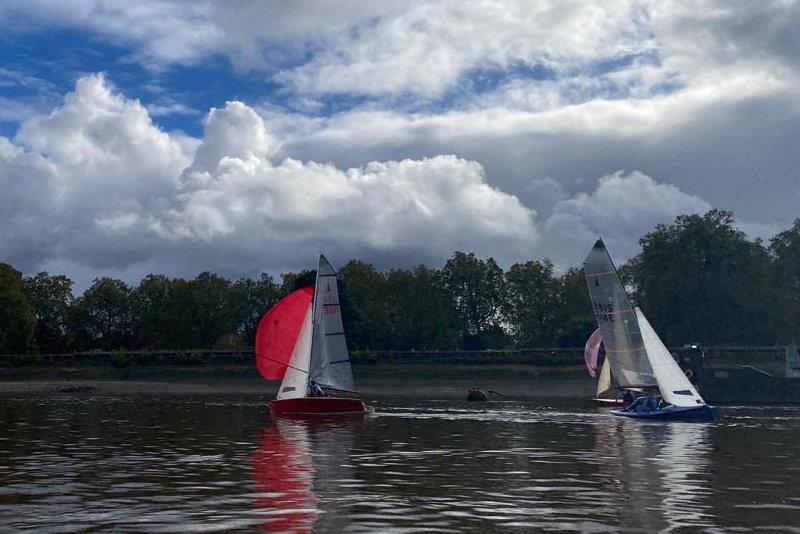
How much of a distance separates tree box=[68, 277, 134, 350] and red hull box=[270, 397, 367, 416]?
→ 111 metres

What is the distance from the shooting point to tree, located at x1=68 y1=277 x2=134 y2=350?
154500 millimetres

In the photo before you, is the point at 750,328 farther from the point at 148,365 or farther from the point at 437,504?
the point at 437,504

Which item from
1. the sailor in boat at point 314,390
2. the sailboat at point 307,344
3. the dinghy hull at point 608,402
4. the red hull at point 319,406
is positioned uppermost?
the sailboat at point 307,344

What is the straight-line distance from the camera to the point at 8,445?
32.2 m

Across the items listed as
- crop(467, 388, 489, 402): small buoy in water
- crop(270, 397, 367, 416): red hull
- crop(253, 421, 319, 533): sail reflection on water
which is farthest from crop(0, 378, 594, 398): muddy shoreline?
crop(253, 421, 319, 533): sail reflection on water

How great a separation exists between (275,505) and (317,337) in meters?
33.4

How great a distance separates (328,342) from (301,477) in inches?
1117

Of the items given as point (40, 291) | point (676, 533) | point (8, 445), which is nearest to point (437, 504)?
point (676, 533)

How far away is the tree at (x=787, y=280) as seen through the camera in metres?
110

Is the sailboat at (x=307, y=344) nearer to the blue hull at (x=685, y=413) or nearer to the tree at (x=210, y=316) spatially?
the blue hull at (x=685, y=413)

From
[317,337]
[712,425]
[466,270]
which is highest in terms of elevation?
[466,270]

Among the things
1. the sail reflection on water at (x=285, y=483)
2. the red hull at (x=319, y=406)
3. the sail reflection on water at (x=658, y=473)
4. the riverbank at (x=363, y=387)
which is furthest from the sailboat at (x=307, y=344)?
the riverbank at (x=363, y=387)

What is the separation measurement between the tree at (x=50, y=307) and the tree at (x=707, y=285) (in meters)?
94.0

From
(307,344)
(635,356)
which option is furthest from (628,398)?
(307,344)
